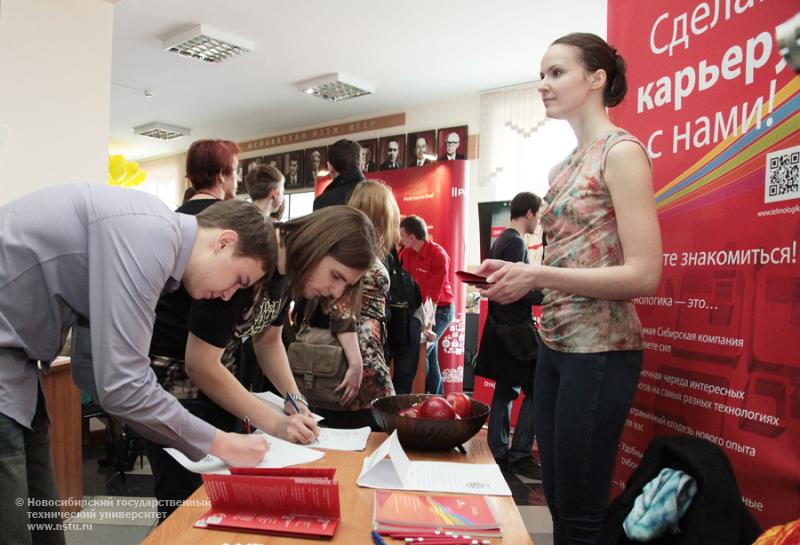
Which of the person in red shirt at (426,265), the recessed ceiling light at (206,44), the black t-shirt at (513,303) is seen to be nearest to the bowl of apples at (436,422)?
the black t-shirt at (513,303)

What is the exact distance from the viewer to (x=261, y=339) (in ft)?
5.61

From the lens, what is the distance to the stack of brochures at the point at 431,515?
2.92ft

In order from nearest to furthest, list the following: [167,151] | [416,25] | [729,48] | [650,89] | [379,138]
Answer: [729,48] → [650,89] → [416,25] → [379,138] → [167,151]

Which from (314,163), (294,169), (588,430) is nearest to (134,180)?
(294,169)

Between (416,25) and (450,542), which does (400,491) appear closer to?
(450,542)

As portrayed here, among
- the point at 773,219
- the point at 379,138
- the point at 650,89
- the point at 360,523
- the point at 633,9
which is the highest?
the point at 379,138

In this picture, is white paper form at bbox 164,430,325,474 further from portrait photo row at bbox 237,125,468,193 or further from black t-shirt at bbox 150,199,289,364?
portrait photo row at bbox 237,125,468,193

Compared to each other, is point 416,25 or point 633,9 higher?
point 416,25

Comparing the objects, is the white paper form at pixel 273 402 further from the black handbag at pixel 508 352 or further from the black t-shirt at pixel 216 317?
the black handbag at pixel 508 352

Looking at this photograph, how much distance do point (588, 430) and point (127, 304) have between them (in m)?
0.89

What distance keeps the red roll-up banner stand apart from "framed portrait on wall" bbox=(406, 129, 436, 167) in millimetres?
282

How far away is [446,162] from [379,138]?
4.08 feet

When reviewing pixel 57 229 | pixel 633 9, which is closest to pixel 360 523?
pixel 57 229

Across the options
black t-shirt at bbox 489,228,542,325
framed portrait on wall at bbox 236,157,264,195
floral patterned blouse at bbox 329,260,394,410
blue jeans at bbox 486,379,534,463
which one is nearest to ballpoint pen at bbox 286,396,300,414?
floral patterned blouse at bbox 329,260,394,410
